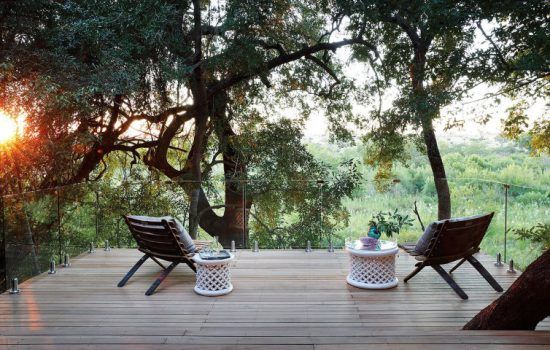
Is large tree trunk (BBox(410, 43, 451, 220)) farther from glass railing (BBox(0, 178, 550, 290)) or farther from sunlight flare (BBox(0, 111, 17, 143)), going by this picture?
sunlight flare (BBox(0, 111, 17, 143))

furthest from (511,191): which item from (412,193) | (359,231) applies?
(359,231)

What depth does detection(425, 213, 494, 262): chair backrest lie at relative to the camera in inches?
144

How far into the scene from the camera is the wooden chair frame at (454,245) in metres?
3.66

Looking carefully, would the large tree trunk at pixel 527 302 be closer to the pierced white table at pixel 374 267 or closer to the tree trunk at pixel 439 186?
the pierced white table at pixel 374 267

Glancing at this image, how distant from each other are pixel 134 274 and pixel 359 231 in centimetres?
431

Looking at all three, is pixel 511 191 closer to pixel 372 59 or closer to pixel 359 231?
pixel 359 231

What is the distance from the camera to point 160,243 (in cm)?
399

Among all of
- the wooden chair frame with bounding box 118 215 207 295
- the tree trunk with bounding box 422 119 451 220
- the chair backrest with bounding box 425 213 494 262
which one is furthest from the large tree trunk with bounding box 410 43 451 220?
the wooden chair frame with bounding box 118 215 207 295

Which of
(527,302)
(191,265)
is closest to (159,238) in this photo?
(191,265)

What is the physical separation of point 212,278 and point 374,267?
60.9 inches

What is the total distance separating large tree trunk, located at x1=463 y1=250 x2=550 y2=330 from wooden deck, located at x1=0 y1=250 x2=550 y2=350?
15cm

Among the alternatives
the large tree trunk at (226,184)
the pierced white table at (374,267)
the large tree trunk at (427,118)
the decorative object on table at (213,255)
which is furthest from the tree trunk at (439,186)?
the decorative object on table at (213,255)

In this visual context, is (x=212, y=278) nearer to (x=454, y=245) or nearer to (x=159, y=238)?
(x=159, y=238)

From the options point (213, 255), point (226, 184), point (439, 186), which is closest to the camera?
point (213, 255)
